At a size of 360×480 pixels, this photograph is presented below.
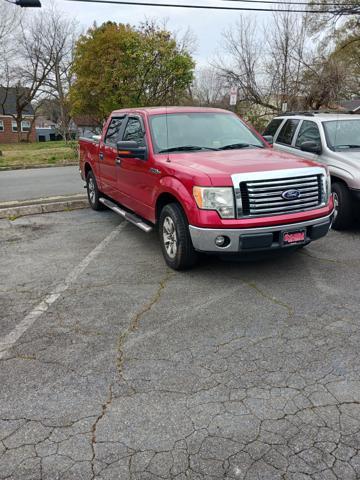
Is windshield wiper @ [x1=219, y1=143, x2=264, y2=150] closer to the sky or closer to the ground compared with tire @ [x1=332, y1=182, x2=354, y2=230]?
closer to the sky

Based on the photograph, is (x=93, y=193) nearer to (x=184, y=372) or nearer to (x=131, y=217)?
(x=131, y=217)

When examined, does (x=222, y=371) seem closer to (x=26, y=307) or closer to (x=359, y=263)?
(x=26, y=307)

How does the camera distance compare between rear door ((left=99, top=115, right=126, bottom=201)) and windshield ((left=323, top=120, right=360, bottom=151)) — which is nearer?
rear door ((left=99, top=115, right=126, bottom=201))

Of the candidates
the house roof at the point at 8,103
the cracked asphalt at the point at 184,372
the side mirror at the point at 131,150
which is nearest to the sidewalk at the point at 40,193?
the cracked asphalt at the point at 184,372

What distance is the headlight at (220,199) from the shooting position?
4.39 m

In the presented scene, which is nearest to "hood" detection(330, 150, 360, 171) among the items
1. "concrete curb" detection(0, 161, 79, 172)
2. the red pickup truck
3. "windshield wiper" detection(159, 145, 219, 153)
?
the red pickup truck

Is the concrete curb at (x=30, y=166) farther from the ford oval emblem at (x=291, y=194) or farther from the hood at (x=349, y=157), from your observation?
the ford oval emblem at (x=291, y=194)

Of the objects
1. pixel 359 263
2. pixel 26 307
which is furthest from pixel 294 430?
pixel 359 263

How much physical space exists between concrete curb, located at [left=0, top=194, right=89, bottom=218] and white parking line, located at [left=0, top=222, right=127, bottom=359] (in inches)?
104

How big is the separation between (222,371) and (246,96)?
2077cm

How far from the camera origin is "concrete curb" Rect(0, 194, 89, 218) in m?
8.20

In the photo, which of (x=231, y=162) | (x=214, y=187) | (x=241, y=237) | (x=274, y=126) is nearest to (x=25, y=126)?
(x=274, y=126)

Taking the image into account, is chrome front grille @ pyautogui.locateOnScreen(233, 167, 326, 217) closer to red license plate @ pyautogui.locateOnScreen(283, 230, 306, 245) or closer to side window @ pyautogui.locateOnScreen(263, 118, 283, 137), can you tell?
red license plate @ pyautogui.locateOnScreen(283, 230, 306, 245)

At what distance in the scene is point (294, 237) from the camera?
4582 millimetres
